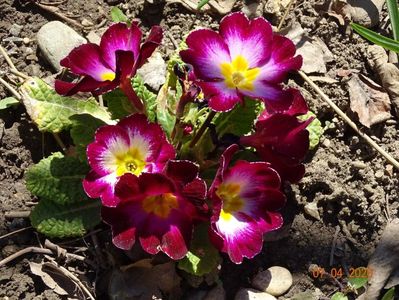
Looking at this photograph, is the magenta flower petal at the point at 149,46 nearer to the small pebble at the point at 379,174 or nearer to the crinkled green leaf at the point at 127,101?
the crinkled green leaf at the point at 127,101

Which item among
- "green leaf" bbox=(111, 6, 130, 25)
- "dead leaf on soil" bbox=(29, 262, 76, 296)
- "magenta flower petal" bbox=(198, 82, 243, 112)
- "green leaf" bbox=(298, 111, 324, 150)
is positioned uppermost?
"magenta flower petal" bbox=(198, 82, 243, 112)

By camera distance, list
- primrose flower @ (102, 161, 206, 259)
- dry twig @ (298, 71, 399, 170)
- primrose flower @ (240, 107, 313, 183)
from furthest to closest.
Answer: dry twig @ (298, 71, 399, 170), primrose flower @ (240, 107, 313, 183), primrose flower @ (102, 161, 206, 259)

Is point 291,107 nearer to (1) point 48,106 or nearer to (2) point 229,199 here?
(2) point 229,199

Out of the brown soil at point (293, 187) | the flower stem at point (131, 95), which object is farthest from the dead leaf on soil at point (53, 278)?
the flower stem at point (131, 95)

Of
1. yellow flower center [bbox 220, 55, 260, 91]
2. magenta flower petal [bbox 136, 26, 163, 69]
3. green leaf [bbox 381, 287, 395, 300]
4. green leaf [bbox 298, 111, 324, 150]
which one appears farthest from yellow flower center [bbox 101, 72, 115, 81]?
green leaf [bbox 381, 287, 395, 300]

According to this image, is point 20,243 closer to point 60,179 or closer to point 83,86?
point 60,179

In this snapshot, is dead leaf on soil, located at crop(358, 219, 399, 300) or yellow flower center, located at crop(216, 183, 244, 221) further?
dead leaf on soil, located at crop(358, 219, 399, 300)

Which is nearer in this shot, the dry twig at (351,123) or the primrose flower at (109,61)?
the primrose flower at (109,61)

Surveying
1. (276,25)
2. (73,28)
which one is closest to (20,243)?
(73,28)
